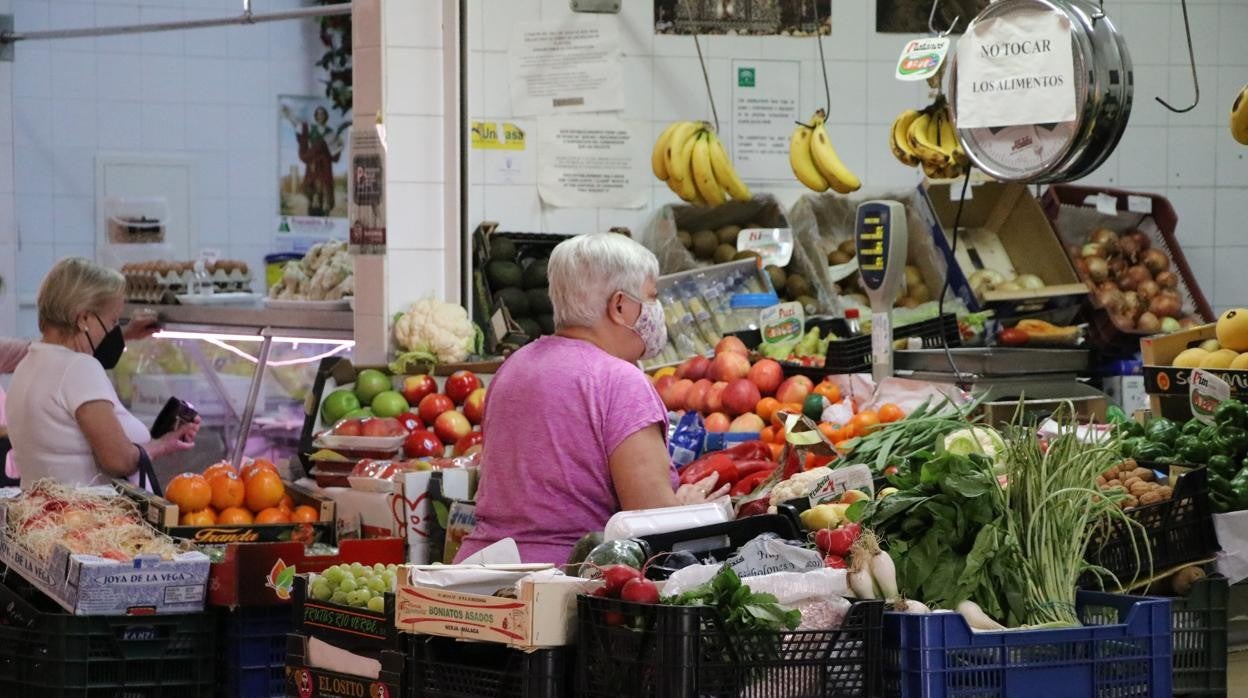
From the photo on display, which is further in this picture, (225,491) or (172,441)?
(172,441)

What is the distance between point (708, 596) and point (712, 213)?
16.5ft

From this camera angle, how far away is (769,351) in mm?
6320

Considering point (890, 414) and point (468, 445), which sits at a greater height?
point (890, 414)

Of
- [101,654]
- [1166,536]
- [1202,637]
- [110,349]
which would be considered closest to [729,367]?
[1166,536]

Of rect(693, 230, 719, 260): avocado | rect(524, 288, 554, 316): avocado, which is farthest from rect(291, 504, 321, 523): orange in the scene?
rect(693, 230, 719, 260): avocado

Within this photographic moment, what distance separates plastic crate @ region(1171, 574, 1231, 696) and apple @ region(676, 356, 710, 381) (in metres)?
2.87

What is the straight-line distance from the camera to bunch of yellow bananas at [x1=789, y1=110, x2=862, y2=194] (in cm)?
719

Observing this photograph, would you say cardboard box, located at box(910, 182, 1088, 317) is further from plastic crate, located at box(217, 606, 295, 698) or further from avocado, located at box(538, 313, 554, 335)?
plastic crate, located at box(217, 606, 295, 698)

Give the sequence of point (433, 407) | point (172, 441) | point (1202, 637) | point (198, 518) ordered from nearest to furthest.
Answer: point (1202, 637)
point (198, 518)
point (172, 441)
point (433, 407)

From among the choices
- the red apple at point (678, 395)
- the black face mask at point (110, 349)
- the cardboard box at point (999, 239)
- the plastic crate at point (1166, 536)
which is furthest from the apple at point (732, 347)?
the black face mask at point (110, 349)

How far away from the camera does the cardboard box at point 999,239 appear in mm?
7121

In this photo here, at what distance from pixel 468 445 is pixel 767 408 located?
1094mm

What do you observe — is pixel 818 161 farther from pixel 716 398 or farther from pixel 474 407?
pixel 474 407

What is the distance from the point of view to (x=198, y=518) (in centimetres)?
502
